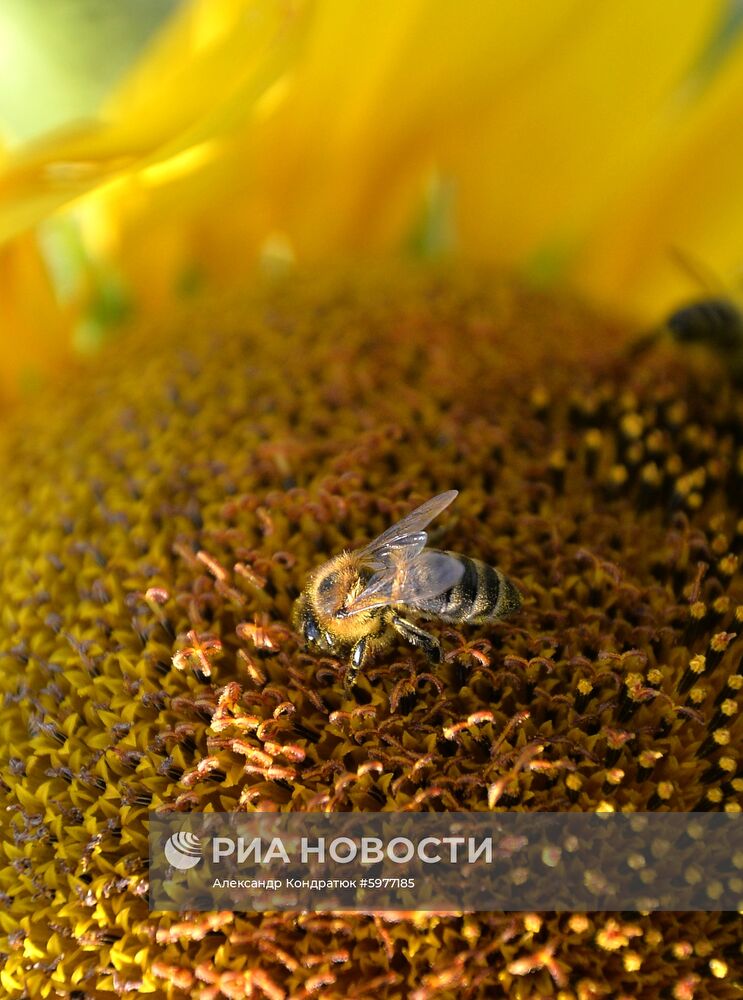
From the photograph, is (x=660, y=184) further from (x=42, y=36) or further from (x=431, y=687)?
(x=431, y=687)

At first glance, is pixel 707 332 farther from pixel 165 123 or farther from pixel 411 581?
pixel 165 123

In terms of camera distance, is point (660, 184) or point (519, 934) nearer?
point (519, 934)

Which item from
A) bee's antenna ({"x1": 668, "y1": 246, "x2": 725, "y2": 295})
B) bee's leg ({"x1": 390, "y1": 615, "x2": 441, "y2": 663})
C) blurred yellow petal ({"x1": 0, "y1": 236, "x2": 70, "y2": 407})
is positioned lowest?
bee's antenna ({"x1": 668, "y1": 246, "x2": 725, "y2": 295})

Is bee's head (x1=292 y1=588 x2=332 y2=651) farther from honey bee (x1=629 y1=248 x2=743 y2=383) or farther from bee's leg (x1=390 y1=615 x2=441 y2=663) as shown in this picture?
honey bee (x1=629 y1=248 x2=743 y2=383)

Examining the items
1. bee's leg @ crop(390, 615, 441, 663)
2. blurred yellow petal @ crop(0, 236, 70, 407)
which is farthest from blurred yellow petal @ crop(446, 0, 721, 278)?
bee's leg @ crop(390, 615, 441, 663)

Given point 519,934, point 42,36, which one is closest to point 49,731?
point 519,934

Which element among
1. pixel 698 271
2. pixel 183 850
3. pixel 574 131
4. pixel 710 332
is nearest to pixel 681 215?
pixel 698 271

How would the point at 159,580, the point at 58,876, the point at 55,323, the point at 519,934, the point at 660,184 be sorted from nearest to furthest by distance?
the point at 519,934
the point at 58,876
the point at 159,580
the point at 55,323
the point at 660,184
